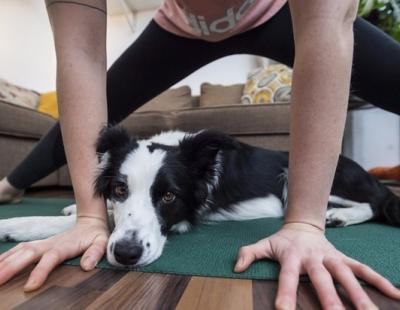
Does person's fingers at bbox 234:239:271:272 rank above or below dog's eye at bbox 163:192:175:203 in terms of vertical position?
below

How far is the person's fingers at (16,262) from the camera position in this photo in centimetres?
81

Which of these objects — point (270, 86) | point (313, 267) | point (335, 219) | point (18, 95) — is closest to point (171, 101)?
point (270, 86)

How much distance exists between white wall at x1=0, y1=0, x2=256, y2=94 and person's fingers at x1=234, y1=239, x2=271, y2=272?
4742mm

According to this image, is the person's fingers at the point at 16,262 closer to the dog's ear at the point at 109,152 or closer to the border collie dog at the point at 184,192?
the border collie dog at the point at 184,192

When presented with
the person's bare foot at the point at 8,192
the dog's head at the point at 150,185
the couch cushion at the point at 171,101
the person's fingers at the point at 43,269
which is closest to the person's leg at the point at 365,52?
the dog's head at the point at 150,185

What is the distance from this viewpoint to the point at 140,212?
1.08 metres

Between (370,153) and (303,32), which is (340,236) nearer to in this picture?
(303,32)

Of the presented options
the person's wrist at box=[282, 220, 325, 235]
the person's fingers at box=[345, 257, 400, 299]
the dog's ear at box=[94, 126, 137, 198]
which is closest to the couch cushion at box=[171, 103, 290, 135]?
the dog's ear at box=[94, 126, 137, 198]

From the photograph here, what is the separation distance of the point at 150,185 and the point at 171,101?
341 cm

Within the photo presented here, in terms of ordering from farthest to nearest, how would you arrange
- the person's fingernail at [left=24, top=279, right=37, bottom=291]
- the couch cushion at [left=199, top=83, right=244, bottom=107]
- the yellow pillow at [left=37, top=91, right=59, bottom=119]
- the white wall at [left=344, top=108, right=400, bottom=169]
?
the yellow pillow at [left=37, top=91, right=59, bottom=119], the couch cushion at [left=199, top=83, right=244, bottom=107], the white wall at [left=344, top=108, right=400, bottom=169], the person's fingernail at [left=24, top=279, right=37, bottom=291]

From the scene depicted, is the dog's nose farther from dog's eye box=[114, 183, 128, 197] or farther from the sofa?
the sofa

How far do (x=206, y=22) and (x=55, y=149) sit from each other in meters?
1.10

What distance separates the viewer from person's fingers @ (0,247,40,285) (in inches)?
31.8

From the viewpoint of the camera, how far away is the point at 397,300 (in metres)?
0.71
